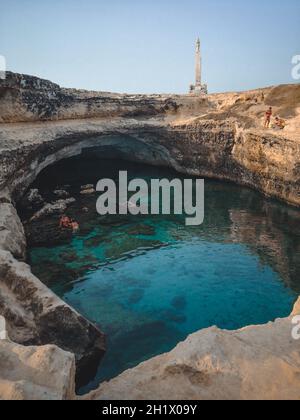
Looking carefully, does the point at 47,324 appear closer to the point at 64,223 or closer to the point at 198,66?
the point at 64,223

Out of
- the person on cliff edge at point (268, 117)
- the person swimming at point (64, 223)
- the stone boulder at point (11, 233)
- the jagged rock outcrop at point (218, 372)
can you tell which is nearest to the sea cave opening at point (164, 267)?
the person swimming at point (64, 223)

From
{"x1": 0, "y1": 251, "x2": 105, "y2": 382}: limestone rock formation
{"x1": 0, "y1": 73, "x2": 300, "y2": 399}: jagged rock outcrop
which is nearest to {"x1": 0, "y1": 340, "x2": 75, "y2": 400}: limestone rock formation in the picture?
{"x1": 0, "y1": 73, "x2": 300, "y2": 399}: jagged rock outcrop

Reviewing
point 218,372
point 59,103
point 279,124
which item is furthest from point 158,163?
point 218,372

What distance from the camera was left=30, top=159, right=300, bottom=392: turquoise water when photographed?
12289mm

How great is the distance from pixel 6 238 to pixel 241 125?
20.9m

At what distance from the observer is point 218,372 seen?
5.29m

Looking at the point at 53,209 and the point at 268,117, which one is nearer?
the point at 53,209

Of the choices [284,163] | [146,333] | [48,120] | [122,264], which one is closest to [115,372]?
[146,333]

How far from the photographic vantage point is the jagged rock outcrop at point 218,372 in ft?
16.2

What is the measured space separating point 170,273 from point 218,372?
35.2 feet

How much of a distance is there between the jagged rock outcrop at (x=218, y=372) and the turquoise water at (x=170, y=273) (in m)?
4.88

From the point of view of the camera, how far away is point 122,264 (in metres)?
16.8

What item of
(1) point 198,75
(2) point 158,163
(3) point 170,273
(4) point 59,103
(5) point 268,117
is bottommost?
(3) point 170,273

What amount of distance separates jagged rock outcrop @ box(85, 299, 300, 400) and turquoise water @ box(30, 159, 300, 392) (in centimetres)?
488
